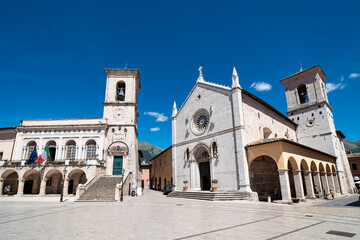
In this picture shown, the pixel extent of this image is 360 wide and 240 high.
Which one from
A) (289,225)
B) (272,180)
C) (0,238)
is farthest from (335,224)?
(272,180)

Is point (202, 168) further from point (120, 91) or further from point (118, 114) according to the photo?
point (120, 91)

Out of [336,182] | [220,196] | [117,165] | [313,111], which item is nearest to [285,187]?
[220,196]

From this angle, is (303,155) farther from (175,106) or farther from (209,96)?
(175,106)

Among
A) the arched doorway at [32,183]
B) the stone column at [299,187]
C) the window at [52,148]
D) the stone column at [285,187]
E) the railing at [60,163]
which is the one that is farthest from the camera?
the window at [52,148]

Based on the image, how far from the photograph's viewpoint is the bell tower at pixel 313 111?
1211 inches

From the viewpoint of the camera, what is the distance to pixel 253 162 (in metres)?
21.3

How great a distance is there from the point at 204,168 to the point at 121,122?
48.3ft

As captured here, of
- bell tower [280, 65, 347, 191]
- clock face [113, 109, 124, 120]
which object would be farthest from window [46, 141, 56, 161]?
bell tower [280, 65, 347, 191]

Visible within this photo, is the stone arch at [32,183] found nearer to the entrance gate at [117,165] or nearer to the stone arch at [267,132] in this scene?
the entrance gate at [117,165]

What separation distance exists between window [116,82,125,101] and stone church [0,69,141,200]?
0.67 feet

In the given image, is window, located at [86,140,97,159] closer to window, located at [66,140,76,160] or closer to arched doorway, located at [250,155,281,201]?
window, located at [66,140,76,160]

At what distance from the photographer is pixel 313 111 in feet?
107

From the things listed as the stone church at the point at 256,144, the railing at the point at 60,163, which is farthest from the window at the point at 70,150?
the stone church at the point at 256,144

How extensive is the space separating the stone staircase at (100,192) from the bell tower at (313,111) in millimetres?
29250
